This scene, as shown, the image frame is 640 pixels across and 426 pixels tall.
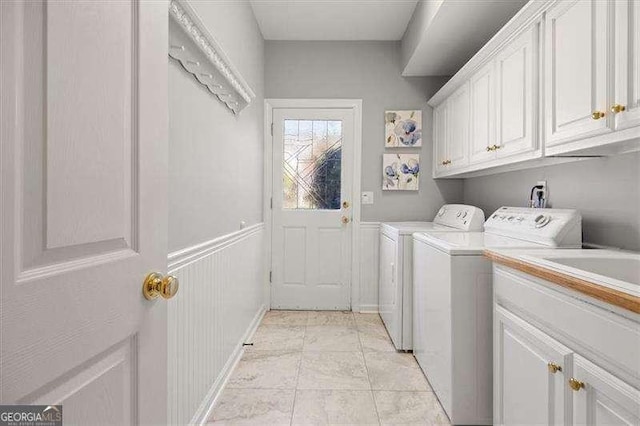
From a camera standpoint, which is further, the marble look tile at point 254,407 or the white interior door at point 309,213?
the white interior door at point 309,213

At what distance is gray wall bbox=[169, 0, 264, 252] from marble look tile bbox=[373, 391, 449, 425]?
1286 mm

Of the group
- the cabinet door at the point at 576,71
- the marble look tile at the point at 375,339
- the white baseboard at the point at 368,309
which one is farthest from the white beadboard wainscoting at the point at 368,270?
the cabinet door at the point at 576,71

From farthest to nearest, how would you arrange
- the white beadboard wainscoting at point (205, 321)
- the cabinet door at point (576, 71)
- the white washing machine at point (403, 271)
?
the white washing machine at point (403, 271)
the white beadboard wainscoting at point (205, 321)
the cabinet door at point (576, 71)

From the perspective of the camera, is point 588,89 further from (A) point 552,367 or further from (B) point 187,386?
(B) point 187,386

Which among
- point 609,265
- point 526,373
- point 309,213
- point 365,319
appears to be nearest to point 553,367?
point 526,373

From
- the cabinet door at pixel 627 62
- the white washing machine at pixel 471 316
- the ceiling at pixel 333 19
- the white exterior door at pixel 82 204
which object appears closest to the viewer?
the white exterior door at pixel 82 204

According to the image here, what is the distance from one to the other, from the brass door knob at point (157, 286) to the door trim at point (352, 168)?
2.58 m

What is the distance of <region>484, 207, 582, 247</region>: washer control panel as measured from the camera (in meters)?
1.60

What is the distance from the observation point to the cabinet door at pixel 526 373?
1.04 m

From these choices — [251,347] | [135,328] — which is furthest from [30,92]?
[251,347]

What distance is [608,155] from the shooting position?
1.53 meters

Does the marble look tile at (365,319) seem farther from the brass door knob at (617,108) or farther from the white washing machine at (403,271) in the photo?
the brass door knob at (617,108)

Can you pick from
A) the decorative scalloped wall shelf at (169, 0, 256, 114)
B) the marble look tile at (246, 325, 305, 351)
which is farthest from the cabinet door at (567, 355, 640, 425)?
the marble look tile at (246, 325, 305, 351)

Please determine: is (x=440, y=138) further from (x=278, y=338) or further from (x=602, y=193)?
(x=278, y=338)
